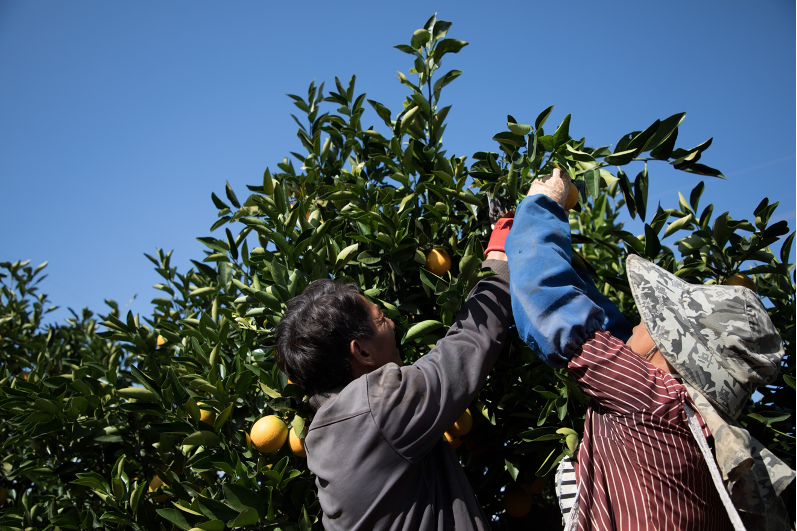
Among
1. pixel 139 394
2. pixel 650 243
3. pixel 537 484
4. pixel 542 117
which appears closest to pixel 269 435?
pixel 139 394

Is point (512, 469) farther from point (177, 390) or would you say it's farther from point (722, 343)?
point (177, 390)

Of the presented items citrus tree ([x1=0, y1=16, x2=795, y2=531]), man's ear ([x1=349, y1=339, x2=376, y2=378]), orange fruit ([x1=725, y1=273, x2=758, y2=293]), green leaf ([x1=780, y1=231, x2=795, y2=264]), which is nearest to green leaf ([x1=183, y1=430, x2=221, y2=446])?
citrus tree ([x1=0, y1=16, x2=795, y2=531])

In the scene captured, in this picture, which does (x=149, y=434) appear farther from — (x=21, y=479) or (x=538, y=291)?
(x=538, y=291)

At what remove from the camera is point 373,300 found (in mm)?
1676

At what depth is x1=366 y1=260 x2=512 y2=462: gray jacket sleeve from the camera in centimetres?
128

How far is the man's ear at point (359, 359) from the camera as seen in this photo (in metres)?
1.46

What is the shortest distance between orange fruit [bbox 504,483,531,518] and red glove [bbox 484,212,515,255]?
899 mm

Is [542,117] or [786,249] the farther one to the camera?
[786,249]

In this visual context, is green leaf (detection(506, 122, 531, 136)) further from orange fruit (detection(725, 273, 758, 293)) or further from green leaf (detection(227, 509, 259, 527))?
green leaf (detection(227, 509, 259, 527))

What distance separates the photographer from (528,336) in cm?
128

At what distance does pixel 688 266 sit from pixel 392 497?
1.27m

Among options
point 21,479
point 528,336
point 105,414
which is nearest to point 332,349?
point 528,336

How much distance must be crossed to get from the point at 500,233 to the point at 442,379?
479mm

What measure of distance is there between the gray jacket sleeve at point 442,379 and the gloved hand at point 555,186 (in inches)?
8.6
